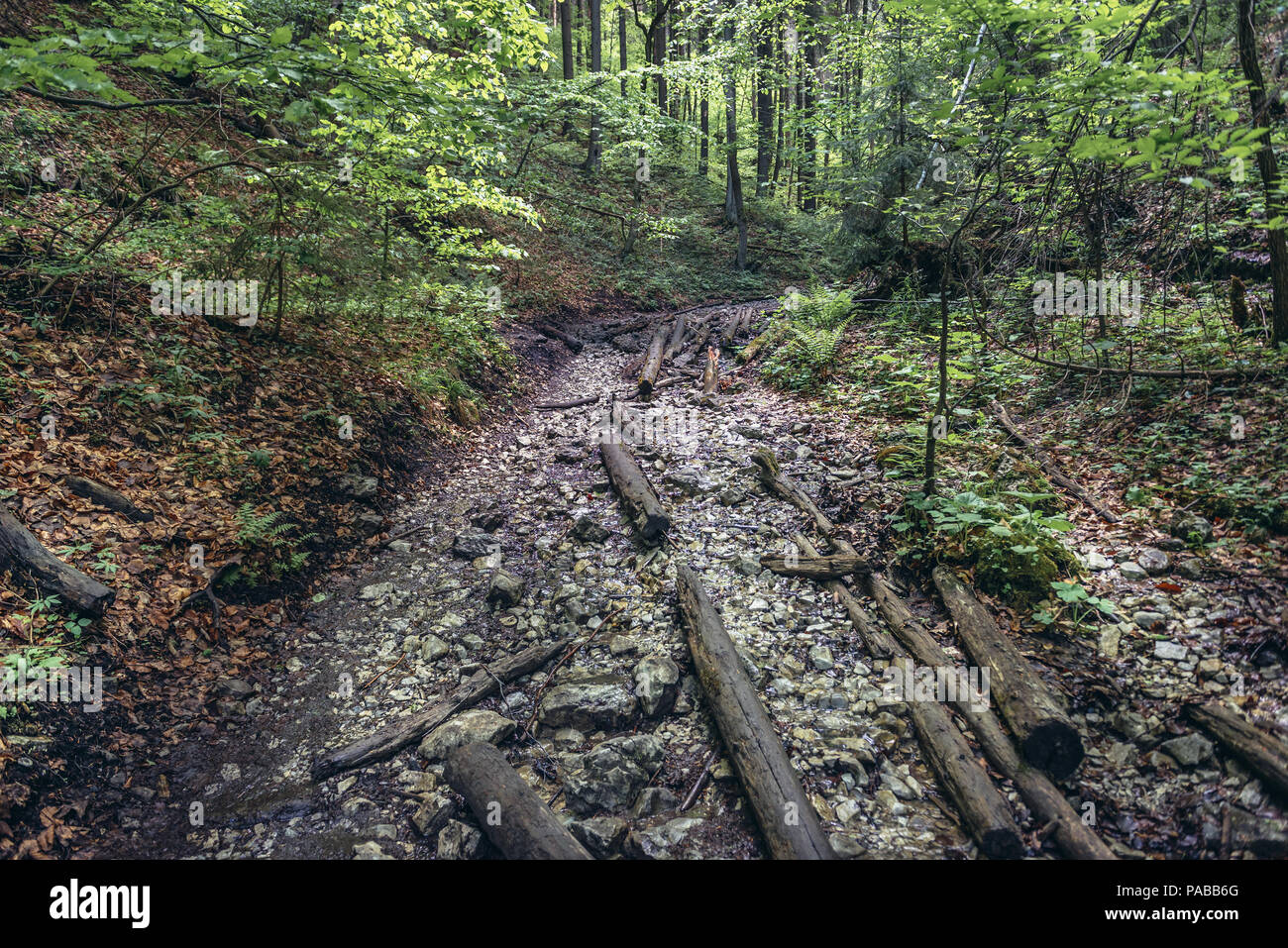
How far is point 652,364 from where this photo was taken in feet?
39.2

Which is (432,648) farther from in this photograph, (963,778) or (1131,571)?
(1131,571)

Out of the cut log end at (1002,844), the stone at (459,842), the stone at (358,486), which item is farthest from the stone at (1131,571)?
the stone at (358,486)

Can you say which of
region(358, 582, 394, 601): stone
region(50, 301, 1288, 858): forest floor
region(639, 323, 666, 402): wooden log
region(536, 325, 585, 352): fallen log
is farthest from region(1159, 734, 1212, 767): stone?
region(536, 325, 585, 352): fallen log

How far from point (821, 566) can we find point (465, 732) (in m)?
3.41

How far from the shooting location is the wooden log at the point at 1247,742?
9.16 ft

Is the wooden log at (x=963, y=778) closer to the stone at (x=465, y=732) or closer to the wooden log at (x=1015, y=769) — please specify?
the wooden log at (x=1015, y=769)

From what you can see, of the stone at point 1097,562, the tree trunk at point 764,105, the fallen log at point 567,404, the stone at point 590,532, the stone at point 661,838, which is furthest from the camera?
the tree trunk at point 764,105

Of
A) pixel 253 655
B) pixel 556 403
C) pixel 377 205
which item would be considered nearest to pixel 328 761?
pixel 253 655

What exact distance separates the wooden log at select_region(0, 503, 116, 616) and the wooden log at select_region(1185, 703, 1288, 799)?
7125mm

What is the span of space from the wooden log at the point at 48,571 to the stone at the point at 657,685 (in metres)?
3.93

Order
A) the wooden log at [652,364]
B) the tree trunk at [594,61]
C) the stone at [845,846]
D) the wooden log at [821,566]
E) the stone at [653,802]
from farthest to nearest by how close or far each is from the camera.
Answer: the tree trunk at [594,61] → the wooden log at [652,364] → the wooden log at [821,566] → the stone at [653,802] → the stone at [845,846]

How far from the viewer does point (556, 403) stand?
10.6 meters

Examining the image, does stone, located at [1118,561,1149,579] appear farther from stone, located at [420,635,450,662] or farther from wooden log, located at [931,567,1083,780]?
stone, located at [420,635,450,662]
